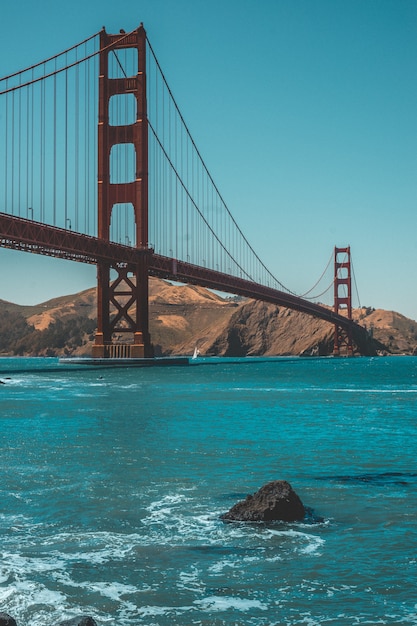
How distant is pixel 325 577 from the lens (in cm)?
845

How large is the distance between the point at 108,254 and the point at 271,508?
2172 inches

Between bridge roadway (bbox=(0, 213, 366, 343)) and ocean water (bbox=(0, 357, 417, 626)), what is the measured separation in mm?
29859

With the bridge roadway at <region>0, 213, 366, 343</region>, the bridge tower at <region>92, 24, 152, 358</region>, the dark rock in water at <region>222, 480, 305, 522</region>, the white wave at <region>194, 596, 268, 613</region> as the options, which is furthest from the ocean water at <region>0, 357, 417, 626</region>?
the bridge tower at <region>92, 24, 152, 358</region>

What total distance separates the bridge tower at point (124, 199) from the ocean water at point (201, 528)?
149 feet

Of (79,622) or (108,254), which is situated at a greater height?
(108,254)

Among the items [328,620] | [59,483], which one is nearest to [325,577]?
[328,620]

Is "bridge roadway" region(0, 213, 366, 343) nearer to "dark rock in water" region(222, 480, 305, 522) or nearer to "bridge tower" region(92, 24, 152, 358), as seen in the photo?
"bridge tower" region(92, 24, 152, 358)

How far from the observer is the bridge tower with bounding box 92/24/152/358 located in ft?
226

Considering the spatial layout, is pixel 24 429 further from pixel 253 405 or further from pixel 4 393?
pixel 4 393

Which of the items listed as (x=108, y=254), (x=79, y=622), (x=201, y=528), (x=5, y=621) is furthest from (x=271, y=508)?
(x=108, y=254)

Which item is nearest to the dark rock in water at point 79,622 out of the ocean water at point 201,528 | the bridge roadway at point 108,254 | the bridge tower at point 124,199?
the ocean water at point 201,528

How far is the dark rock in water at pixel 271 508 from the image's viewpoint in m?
10.8

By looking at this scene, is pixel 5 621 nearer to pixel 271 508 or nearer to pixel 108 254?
pixel 271 508

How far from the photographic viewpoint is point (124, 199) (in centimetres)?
6931
